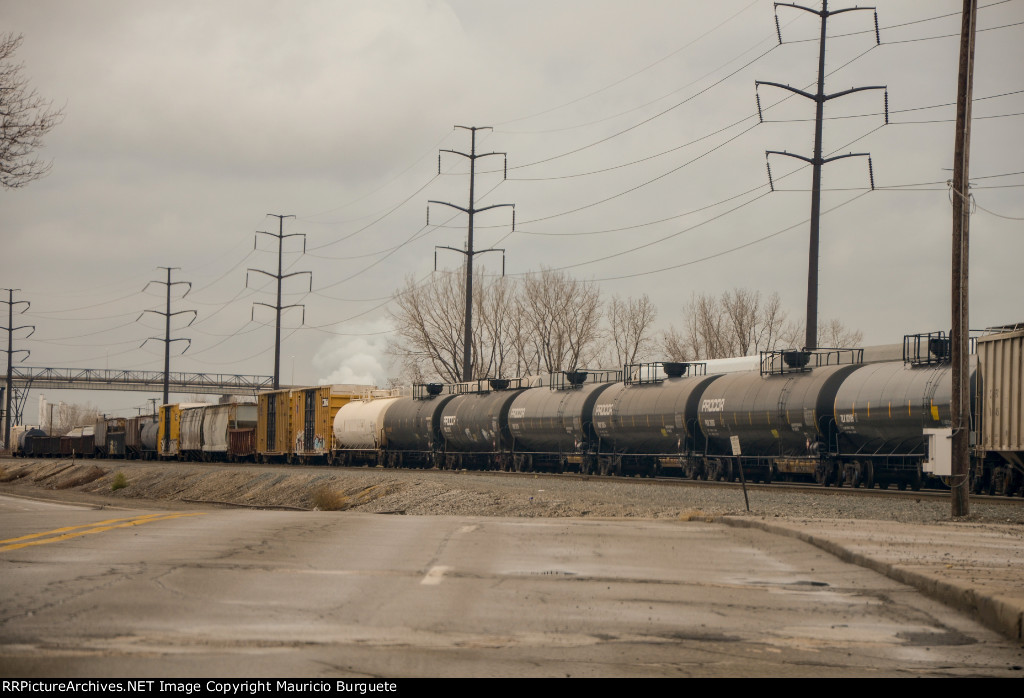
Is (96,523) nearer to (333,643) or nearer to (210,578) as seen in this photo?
(210,578)

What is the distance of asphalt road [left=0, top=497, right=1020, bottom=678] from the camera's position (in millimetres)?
6234

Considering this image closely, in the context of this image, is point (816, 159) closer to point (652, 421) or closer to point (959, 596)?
point (652, 421)

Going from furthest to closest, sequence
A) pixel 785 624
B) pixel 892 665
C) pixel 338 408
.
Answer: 1. pixel 338 408
2. pixel 785 624
3. pixel 892 665

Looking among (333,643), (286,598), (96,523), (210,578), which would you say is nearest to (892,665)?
(333,643)

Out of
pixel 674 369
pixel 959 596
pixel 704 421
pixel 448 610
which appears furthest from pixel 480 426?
pixel 448 610

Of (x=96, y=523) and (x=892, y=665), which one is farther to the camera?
(x=96, y=523)

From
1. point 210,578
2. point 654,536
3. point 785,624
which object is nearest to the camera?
point 785,624

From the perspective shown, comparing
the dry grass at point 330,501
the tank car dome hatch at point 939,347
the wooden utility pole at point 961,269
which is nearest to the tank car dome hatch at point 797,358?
the tank car dome hatch at point 939,347

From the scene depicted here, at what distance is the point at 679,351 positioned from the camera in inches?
3108

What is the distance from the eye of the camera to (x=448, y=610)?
8000 mm

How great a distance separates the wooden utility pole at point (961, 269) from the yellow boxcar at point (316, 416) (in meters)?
40.4

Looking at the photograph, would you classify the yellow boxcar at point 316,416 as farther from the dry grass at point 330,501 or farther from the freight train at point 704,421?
the dry grass at point 330,501

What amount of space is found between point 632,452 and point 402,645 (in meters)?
29.9

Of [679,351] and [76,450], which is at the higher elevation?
[679,351]
